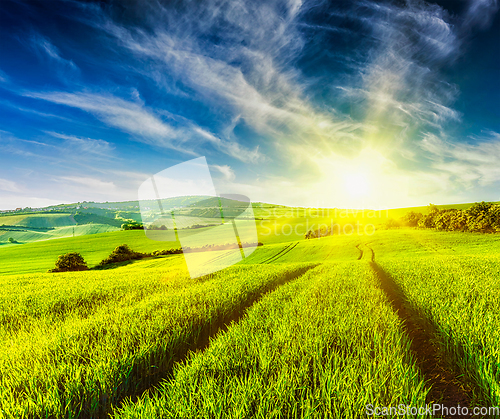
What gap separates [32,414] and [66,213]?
590ft

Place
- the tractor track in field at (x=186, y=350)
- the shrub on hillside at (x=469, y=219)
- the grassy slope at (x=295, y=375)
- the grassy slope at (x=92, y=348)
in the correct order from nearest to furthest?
the grassy slope at (x=295, y=375), the grassy slope at (x=92, y=348), the tractor track in field at (x=186, y=350), the shrub on hillside at (x=469, y=219)

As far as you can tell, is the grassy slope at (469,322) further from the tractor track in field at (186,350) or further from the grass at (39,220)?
the grass at (39,220)

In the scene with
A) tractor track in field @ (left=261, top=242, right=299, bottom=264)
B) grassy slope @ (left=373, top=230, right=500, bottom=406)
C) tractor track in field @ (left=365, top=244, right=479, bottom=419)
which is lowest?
tractor track in field @ (left=261, top=242, right=299, bottom=264)

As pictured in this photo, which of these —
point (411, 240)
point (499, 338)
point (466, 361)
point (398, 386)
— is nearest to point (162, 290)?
point (398, 386)

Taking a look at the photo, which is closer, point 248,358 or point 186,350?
point 248,358

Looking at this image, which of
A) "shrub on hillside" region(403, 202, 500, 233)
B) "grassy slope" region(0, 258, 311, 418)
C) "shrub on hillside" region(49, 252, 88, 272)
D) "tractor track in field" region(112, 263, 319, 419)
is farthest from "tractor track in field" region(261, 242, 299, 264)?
"shrub on hillside" region(49, 252, 88, 272)

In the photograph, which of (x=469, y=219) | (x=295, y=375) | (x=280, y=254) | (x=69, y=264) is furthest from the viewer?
(x=469, y=219)

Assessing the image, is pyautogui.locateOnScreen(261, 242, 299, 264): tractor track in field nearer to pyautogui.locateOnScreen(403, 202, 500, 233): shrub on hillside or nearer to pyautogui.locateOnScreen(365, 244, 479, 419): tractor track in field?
pyautogui.locateOnScreen(365, 244, 479, 419): tractor track in field

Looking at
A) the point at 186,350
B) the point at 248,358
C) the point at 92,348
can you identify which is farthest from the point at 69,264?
the point at 248,358

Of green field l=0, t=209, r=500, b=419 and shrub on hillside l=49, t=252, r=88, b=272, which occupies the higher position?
green field l=0, t=209, r=500, b=419

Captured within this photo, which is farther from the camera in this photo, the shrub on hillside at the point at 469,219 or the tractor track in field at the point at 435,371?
the shrub on hillside at the point at 469,219

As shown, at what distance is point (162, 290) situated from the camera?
859 centimetres

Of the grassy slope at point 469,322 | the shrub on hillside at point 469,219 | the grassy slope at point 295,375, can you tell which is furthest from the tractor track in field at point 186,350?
the shrub on hillside at point 469,219

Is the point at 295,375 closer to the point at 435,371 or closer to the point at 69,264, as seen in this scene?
the point at 435,371
